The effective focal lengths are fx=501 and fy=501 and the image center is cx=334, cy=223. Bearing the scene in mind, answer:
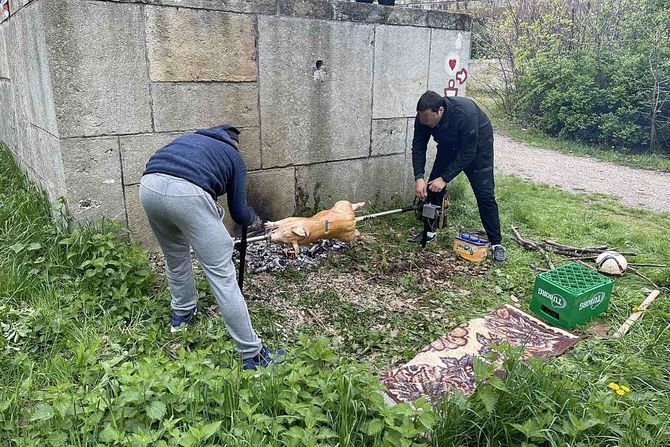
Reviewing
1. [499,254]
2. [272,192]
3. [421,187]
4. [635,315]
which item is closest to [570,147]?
[499,254]

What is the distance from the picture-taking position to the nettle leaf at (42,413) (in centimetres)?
209

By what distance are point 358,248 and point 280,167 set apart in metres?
1.13

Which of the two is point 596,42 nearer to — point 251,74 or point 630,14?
point 630,14

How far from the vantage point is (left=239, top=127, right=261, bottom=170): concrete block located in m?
4.72

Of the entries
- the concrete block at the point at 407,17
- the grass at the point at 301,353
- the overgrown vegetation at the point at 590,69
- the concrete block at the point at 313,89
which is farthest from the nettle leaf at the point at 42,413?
the overgrown vegetation at the point at 590,69

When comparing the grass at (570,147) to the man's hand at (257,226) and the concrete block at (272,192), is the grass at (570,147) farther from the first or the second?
the man's hand at (257,226)

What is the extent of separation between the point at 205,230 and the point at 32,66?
2.53 metres

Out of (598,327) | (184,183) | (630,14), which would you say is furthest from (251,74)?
(630,14)

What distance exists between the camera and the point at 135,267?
3.72 metres

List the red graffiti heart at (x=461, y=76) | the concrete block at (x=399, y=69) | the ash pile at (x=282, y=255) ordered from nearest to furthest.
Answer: the ash pile at (x=282, y=255)
the concrete block at (x=399, y=69)
the red graffiti heart at (x=461, y=76)

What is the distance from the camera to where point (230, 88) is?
14.8 ft

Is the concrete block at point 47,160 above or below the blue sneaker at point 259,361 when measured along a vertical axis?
above

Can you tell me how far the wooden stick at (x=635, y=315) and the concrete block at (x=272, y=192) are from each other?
313 cm

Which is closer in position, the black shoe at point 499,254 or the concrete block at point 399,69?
the black shoe at point 499,254
